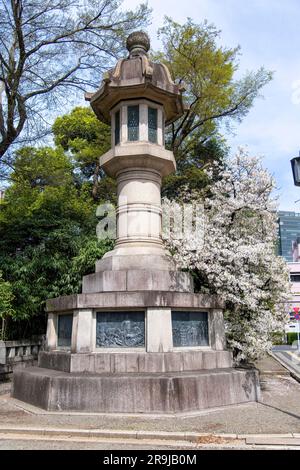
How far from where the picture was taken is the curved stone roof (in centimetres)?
955

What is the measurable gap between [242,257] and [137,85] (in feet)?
15.1

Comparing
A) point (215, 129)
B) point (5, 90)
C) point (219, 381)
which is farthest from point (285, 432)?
point (215, 129)

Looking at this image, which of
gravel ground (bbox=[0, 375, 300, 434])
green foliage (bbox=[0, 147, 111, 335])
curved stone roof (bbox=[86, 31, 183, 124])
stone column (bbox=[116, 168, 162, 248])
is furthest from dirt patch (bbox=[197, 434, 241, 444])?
green foliage (bbox=[0, 147, 111, 335])

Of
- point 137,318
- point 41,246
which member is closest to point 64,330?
point 137,318

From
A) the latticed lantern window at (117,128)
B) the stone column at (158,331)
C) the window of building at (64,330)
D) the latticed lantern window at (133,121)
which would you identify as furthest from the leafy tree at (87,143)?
the stone column at (158,331)

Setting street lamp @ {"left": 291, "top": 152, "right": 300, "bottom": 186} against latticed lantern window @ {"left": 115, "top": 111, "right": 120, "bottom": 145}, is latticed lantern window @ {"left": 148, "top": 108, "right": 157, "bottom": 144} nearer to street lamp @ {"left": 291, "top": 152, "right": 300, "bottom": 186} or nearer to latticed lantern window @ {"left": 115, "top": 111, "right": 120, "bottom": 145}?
latticed lantern window @ {"left": 115, "top": 111, "right": 120, "bottom": 145}

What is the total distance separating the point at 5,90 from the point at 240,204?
8.23m

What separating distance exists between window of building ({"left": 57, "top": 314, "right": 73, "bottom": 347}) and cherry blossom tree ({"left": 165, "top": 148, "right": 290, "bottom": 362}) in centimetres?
279

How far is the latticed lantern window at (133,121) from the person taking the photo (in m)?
9.93

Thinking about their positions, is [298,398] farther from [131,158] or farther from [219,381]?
[131,158]

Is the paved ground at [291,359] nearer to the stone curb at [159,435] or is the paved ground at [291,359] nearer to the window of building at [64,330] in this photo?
the window of building at [64,330]

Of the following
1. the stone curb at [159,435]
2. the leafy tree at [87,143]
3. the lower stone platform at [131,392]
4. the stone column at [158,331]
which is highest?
the leafy tree at [87,143]

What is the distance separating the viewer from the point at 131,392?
710 centimetres

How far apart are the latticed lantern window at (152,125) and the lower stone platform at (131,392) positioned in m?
5.50
